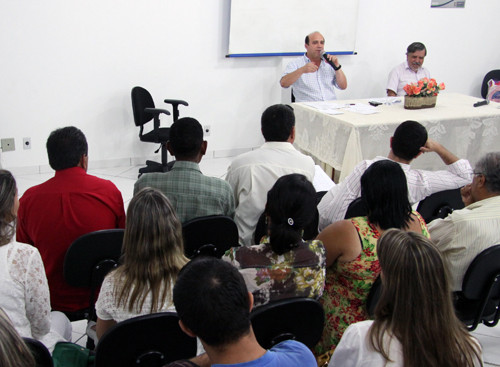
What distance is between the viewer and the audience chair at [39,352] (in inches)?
51.6

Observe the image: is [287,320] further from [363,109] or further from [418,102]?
[418,102]

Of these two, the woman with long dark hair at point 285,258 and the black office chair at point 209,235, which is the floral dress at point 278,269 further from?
the black office chair at point 209,235

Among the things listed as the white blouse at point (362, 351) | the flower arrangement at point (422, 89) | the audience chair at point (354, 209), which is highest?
the flower arrangement at point (422, 89)

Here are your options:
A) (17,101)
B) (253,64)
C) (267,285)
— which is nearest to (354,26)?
(253,64)

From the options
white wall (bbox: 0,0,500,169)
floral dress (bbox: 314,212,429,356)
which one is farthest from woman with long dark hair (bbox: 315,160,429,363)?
white wall (bbox: 0,0,500,169)

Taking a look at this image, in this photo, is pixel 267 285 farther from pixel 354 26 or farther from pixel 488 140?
pixel 354 26

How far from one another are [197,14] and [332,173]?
80.6 inches

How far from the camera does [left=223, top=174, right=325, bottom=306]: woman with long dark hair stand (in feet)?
5.53

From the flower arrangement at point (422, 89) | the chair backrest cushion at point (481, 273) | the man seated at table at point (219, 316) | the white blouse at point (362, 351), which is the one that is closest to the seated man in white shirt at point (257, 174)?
the chair backrest cushion at point (481, 273)

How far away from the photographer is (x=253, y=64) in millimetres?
5402

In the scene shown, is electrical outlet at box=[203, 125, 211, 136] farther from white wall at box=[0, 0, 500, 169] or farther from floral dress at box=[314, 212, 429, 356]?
floral dress at box=[314, 212, 429, 356]

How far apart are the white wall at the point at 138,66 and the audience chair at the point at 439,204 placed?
2.99 m

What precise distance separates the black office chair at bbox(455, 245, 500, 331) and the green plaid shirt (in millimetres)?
1105

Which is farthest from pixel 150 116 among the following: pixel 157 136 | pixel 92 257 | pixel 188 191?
pixel 92 257
